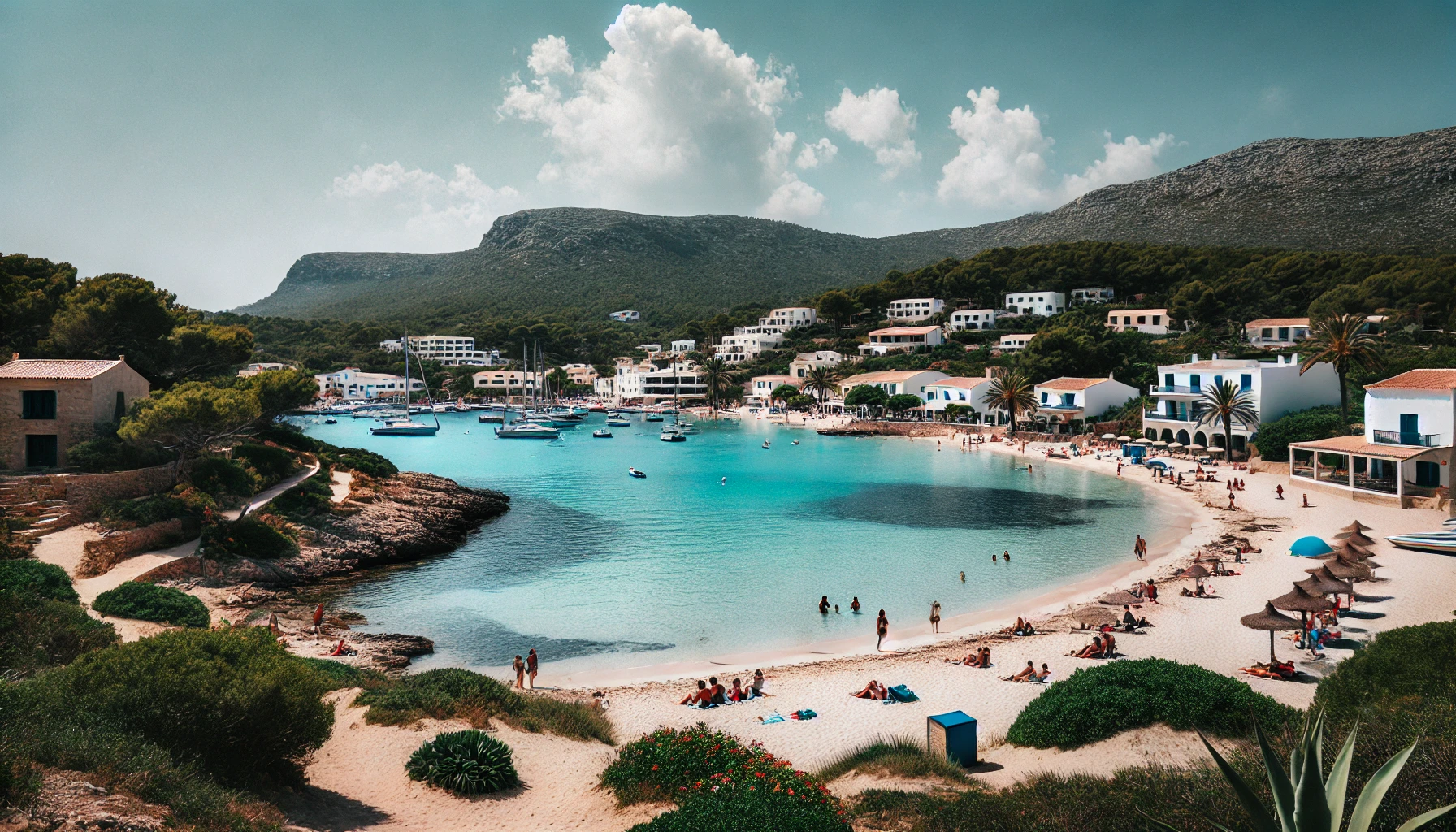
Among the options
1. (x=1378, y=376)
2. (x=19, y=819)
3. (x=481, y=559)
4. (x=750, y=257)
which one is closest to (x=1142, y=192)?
(x=750, y=257)

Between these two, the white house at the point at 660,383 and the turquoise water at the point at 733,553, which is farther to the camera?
the white house at the point at 660,383

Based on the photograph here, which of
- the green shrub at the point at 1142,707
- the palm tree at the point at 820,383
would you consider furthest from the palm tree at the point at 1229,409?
the palm tree at the point at 820,383

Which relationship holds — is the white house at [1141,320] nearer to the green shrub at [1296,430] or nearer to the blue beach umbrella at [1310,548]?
the green shrub at [1296,430]

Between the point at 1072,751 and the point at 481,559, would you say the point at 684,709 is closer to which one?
the point at 1072,751

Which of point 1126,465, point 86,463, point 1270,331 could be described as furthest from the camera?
point 1270,331

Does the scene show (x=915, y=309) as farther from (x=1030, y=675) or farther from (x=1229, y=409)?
(x=1030, y=675)

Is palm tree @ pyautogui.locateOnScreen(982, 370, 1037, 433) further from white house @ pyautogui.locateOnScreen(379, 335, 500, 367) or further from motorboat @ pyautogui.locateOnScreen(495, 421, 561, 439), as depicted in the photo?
white house @ pyautogui.locateOnScreen(379, 335, 500, 367)

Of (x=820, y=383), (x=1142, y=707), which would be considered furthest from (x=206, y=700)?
(x=820, y=383)
